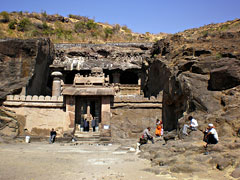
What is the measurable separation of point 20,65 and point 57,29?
28.3m

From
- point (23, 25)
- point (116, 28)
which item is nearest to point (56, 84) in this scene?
point (23, 25)

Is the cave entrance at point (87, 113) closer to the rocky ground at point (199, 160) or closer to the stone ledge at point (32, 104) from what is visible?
the stone ledge at point (32, 104)

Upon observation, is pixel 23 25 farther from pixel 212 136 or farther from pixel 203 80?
pixel 212 136

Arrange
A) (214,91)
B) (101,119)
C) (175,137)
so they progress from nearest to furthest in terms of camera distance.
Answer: (175,137) → (214,91) → (101,119)

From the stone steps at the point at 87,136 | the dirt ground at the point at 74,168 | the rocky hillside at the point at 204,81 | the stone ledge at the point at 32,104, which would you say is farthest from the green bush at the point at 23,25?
the dirt ground at the point at 74,168

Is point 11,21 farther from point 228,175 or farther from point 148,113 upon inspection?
point 228,175

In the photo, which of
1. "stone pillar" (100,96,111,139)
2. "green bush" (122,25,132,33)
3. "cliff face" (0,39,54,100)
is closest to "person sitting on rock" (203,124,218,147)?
"stone pillar" (100,96,111,139)

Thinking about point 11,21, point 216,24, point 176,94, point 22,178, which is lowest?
point 22,178

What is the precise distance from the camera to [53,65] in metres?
24.5

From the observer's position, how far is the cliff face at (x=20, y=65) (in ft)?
59.1

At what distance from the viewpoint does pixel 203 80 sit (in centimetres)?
1198

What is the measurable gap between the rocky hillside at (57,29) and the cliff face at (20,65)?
19.0 meters

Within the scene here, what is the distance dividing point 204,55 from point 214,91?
3281 mm

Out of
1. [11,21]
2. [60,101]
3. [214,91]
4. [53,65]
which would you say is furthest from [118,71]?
[11,21]
